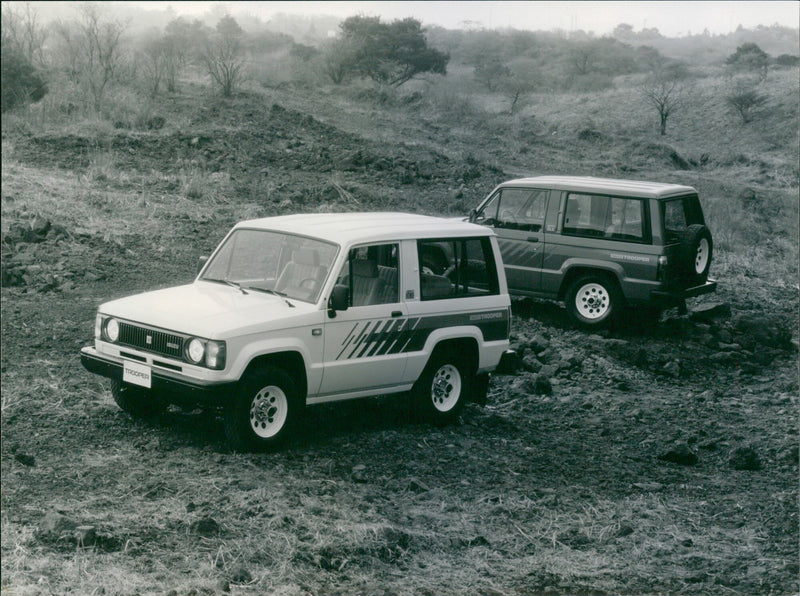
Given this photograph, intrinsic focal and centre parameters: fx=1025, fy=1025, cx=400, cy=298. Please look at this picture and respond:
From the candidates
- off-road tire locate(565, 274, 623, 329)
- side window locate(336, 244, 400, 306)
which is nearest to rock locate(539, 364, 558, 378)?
off-road tire locate(565, 274, 623, 329)

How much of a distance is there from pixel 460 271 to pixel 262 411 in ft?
7.44

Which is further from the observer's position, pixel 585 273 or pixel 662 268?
pixel 585 273

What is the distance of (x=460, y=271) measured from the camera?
8711mm

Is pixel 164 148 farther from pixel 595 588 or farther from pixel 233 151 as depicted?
pixel 595 588

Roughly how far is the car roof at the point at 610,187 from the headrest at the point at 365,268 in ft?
17.2

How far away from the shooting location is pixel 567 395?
415 inches

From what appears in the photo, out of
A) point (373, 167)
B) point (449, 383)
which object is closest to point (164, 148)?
point (373, 167)

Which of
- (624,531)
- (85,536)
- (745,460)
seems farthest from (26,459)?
(745,460)

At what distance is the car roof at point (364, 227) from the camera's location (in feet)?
26.4

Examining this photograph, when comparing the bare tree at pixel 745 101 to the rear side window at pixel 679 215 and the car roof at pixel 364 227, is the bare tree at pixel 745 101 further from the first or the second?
the car roof at pixel 364 227

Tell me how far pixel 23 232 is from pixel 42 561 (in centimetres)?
943

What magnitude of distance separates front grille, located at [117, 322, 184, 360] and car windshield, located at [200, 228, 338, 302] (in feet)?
3.02

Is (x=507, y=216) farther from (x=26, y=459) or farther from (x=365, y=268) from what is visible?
(x=26, y=459)

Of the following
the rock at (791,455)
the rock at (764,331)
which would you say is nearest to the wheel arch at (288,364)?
the rock at (791,455)
